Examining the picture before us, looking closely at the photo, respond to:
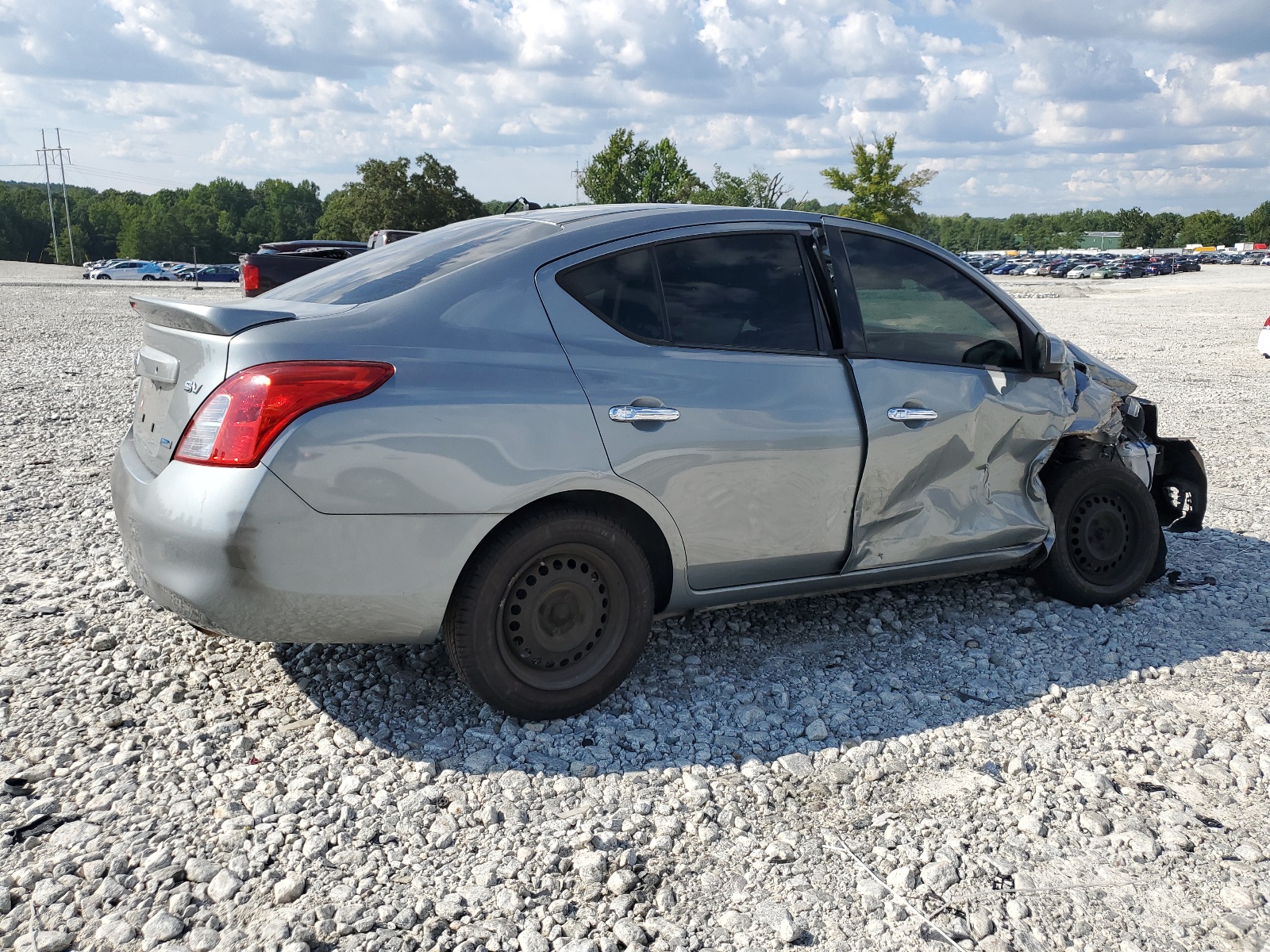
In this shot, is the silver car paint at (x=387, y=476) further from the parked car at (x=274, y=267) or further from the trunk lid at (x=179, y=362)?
the parked car at (x=274, y=267)

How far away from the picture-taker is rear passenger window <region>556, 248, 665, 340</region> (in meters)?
3.70

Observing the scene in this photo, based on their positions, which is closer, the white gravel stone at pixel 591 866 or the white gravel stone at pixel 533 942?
the white gravel stone at pixel 533 942

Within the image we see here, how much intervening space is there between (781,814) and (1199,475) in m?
3.52

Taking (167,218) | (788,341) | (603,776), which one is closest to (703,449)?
(788,341)

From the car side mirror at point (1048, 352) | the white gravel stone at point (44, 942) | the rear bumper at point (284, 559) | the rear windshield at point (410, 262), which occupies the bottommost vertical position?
the white gravel stone at point (44, 942)

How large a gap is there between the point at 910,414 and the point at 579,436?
4.87 feet

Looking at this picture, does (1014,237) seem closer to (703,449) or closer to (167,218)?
(167,218)

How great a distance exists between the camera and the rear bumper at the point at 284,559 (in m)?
3.13

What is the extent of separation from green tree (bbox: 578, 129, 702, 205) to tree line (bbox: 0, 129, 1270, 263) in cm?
7

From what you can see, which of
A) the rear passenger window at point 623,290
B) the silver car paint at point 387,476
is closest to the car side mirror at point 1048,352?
the silver car paint at point 387,476

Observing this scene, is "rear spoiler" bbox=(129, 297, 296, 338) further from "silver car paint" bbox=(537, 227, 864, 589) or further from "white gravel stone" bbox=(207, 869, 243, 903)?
"white gravel stone" bbox=(207, 869, 243, 903)

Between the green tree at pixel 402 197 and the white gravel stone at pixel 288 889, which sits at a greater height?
the green tree at pixel 402 197

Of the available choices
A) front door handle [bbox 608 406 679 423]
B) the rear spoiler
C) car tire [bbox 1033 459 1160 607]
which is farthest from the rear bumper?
car tire [bbox 1033 459 1160 607]

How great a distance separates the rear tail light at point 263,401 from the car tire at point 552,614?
71 cm
